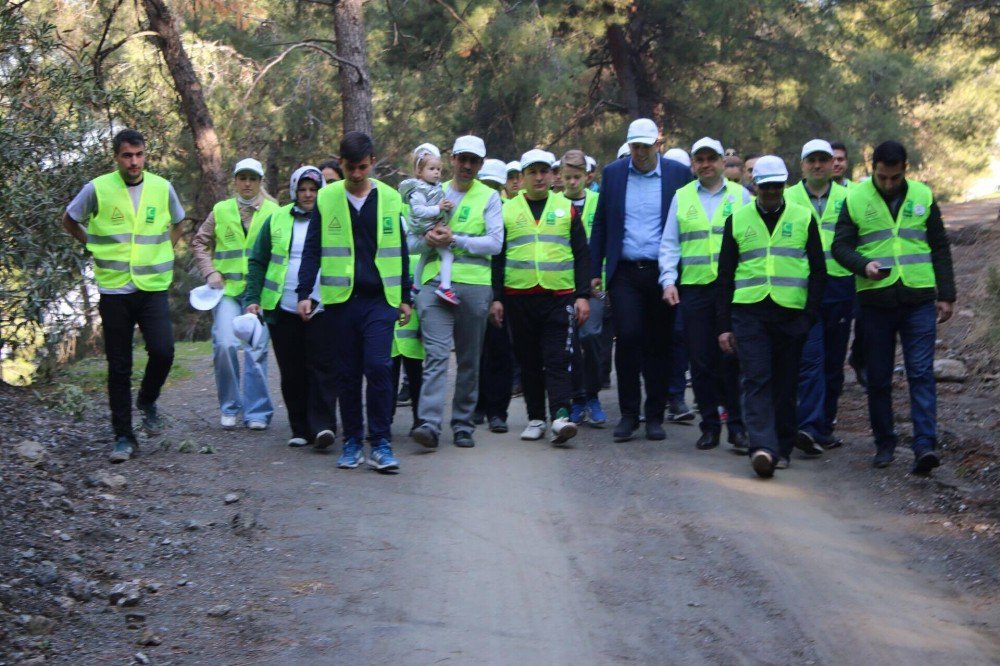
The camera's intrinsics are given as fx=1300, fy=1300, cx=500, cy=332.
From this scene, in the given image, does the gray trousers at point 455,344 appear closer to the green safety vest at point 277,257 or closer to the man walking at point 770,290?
the green safety vest at point 277,257

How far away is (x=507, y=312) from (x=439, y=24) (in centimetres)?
1271

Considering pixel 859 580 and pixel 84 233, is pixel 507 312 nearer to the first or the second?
pixel 84 233

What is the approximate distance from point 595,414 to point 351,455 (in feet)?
9.10

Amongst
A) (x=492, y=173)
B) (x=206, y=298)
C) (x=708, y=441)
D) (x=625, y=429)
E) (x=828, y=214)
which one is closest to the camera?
(x=708, y=441)

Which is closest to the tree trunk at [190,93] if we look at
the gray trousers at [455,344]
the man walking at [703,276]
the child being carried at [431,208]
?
the child being carried at [431,208]

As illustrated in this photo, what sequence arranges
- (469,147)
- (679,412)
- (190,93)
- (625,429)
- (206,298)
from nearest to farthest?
(469,147) < (625,429) < (206,298) < (679,412) < (190,93)

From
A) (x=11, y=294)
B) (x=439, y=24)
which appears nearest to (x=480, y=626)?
(x=11, y=294)

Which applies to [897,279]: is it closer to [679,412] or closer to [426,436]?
[679,412]

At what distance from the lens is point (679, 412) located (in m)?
11.2

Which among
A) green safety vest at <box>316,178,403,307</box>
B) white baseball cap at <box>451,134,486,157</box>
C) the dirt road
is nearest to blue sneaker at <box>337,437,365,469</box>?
the dirt road

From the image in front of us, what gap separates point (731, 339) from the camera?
9.11 m

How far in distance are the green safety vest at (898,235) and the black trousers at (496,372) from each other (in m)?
2.92

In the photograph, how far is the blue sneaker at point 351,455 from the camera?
8945mm

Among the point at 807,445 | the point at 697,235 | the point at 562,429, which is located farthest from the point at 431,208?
the point at 807,445
